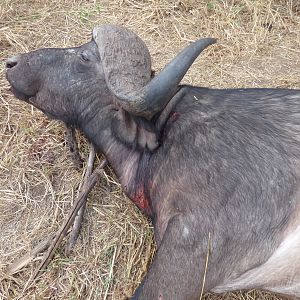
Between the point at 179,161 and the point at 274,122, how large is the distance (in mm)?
575

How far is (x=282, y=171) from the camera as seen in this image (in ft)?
10.5

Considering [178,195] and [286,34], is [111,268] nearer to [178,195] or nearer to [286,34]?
[178,195]

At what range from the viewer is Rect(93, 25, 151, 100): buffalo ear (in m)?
3.25

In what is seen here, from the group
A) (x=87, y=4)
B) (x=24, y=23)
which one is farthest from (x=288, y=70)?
(x=24, y=23)

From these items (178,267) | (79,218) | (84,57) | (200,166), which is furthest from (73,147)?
(178,267)

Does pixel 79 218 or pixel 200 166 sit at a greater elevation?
pixel 200 166

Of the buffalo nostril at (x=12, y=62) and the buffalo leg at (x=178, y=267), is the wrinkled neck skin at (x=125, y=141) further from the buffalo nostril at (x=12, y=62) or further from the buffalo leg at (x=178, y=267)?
Answer: the buffalo nostril at (x=12, y=62)

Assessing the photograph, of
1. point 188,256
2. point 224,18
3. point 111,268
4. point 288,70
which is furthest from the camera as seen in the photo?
point 224,18

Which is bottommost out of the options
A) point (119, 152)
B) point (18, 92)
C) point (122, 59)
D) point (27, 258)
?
point (27, 258)

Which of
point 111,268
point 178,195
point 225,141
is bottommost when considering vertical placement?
point 111,268

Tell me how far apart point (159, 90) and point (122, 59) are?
0.47 metres

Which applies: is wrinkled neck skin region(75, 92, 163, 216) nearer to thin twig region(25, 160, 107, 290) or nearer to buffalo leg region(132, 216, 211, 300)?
thin twig region(25, 160, 107, 290)

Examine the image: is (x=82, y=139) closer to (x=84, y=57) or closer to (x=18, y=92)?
(x=18, y=92)

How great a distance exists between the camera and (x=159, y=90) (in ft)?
9.87
